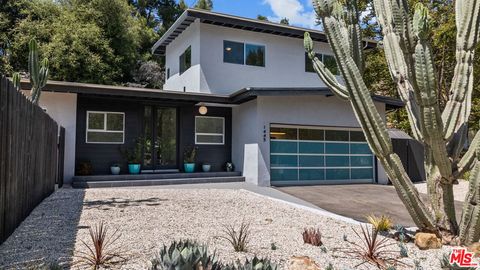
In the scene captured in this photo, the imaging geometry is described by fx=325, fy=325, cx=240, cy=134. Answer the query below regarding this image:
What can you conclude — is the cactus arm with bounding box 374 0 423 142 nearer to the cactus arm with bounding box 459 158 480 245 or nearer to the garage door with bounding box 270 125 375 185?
the cactus arm with bounding box 459 158 480 245

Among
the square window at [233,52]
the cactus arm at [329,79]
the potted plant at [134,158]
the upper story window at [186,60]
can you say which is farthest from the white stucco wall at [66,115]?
the cactus arm at [329,79]

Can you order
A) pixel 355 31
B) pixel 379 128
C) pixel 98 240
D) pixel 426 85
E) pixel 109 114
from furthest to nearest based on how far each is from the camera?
pixel 109 114, pixel 355 31, pixel 379 128, pixel 426 85, pixel 98 240

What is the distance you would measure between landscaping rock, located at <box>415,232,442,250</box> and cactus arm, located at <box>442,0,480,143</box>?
148 centimetres

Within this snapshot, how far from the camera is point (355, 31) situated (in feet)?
18.2

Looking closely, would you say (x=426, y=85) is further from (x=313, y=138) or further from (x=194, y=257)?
(x=313, y=138)

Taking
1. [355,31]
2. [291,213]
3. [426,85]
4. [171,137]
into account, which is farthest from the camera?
[171,137]

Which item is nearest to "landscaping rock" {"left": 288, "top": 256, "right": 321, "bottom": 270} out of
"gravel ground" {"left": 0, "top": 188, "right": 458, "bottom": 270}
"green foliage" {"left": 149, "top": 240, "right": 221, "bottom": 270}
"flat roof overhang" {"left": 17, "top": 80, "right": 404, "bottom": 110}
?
"gravel ground" {"left": 0, "top": 188, "right": 458, "bottom": 270}

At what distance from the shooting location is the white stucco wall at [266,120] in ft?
39.3

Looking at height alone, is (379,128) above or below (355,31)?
below

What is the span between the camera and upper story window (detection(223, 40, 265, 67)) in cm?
1450

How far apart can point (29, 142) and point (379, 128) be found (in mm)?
5884

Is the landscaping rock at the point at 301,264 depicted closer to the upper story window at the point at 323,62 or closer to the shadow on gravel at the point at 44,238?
the shadow on gravel at the point at 44,238

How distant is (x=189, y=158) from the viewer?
1338cm

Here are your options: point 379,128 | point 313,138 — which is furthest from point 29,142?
point 313,138
